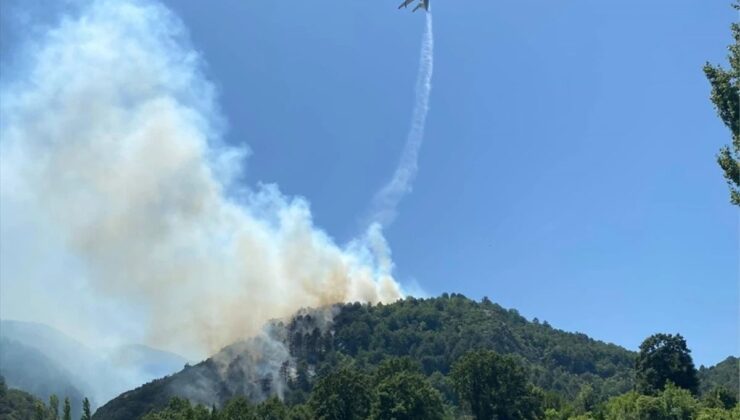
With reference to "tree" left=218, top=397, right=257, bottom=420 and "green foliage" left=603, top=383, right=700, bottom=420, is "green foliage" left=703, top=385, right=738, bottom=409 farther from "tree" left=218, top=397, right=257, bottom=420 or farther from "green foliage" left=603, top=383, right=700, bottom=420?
"tree" left=218, top=397, right=257, bottom=420

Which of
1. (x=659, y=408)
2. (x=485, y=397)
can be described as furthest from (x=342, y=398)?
(x=659, y=408)

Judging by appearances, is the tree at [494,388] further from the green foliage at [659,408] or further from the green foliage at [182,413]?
the green foliage at [182,413]

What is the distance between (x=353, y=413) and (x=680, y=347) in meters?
59.4

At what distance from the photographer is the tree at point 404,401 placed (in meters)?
110

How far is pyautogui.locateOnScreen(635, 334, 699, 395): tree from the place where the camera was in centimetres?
12562

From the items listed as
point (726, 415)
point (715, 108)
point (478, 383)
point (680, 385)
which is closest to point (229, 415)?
point (478, 383)

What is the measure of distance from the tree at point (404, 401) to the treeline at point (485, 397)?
146mm

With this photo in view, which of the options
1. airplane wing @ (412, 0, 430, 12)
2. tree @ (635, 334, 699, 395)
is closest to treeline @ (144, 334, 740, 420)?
tree @ (635, 334, 699, 395)

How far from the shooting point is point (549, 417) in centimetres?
11031

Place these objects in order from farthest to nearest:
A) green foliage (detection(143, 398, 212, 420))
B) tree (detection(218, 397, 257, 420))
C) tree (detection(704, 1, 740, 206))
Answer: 1. tree (detection(218, 397, 257, 420))
2. green foliage (detection(143, 398, 212, 420))
3. tree (detection(704, 1, 740, 206))

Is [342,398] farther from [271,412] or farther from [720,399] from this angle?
[720,399]

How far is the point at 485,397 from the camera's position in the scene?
12288cm

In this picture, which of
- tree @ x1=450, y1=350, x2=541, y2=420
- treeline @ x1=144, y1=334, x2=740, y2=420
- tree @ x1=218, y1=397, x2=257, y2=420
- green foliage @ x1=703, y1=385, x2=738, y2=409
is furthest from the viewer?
tree @ x1=450, y1=350, x2=541, y2=420

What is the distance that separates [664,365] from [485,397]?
31.9 meters
